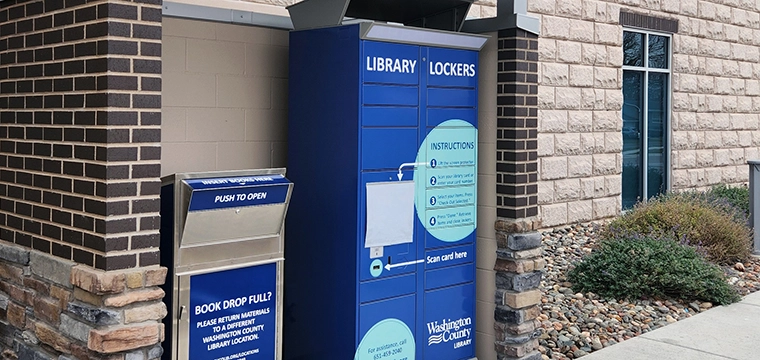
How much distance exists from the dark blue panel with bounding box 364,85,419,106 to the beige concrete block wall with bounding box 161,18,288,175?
0.84 metres

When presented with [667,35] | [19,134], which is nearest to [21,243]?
[19,134]

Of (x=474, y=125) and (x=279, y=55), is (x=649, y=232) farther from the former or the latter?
(x=279, y=55)

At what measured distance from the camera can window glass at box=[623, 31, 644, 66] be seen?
44.5ft

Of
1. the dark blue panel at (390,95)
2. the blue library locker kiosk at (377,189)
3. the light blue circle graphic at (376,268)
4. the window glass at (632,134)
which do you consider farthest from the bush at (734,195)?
the light blue circle graphic at (376,268)

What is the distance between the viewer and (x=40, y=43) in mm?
→ 4660

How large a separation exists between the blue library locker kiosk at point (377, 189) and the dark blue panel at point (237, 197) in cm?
53

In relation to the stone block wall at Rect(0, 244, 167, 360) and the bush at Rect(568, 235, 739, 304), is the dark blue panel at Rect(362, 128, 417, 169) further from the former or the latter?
the bush at Rect(568, 235, 739, 304)

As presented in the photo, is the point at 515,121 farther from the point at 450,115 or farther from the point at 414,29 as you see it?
the point at 414,29

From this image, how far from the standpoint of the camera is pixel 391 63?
536 centimetres

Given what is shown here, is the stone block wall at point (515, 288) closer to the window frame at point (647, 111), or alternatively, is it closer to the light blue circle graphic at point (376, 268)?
the light blue circle graphic at point (376, 268)

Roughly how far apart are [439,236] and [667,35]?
9976 millimetres

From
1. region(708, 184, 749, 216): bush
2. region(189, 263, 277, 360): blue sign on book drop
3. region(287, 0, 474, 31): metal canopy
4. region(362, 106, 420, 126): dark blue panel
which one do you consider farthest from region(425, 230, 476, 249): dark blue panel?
region(708, 184, 749, 216): bush

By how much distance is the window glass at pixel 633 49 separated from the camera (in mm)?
13570

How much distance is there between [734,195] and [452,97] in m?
10.0
